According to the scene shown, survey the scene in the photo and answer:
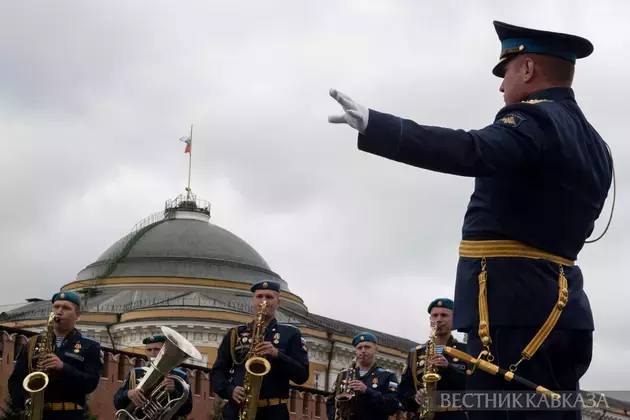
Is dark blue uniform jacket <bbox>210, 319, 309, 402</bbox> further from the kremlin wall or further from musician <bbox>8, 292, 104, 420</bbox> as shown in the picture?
the kremlin wall

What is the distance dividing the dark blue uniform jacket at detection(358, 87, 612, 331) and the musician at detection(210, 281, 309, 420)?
5303mm

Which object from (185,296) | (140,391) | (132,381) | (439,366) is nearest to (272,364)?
Answer: (140,391)

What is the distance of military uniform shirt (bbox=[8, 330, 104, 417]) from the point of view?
9.86 metres

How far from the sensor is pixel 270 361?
401 inches

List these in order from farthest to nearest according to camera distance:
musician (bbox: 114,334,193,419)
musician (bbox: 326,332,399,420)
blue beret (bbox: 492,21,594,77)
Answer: musician (bbox: 326,332,399,420), musician (bbox: 114,334,193,419), blue beret (bbox: 492,21,594,77)

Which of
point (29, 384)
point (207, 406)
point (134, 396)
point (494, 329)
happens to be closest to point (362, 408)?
point (134, 396)

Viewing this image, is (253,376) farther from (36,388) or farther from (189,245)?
(189,245)

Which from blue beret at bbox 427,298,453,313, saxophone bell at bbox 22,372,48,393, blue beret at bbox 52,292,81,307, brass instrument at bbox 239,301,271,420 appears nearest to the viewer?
saxophone bell at bbox 22,372,48,393

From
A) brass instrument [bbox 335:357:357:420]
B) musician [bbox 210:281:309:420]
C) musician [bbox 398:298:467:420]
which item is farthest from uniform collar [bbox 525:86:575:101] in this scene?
brass instrument [bbox 335:357:357:420]

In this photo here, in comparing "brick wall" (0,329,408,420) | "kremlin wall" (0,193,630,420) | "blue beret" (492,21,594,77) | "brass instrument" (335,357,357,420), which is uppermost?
"kremlin wall" (0,193,630,420)

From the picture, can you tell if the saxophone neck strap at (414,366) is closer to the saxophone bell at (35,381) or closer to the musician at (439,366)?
the musician at (439,366)

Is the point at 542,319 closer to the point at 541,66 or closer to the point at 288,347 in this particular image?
the point at 541,66

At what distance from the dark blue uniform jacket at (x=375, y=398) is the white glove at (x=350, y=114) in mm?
8277

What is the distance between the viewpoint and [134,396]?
408 inches
